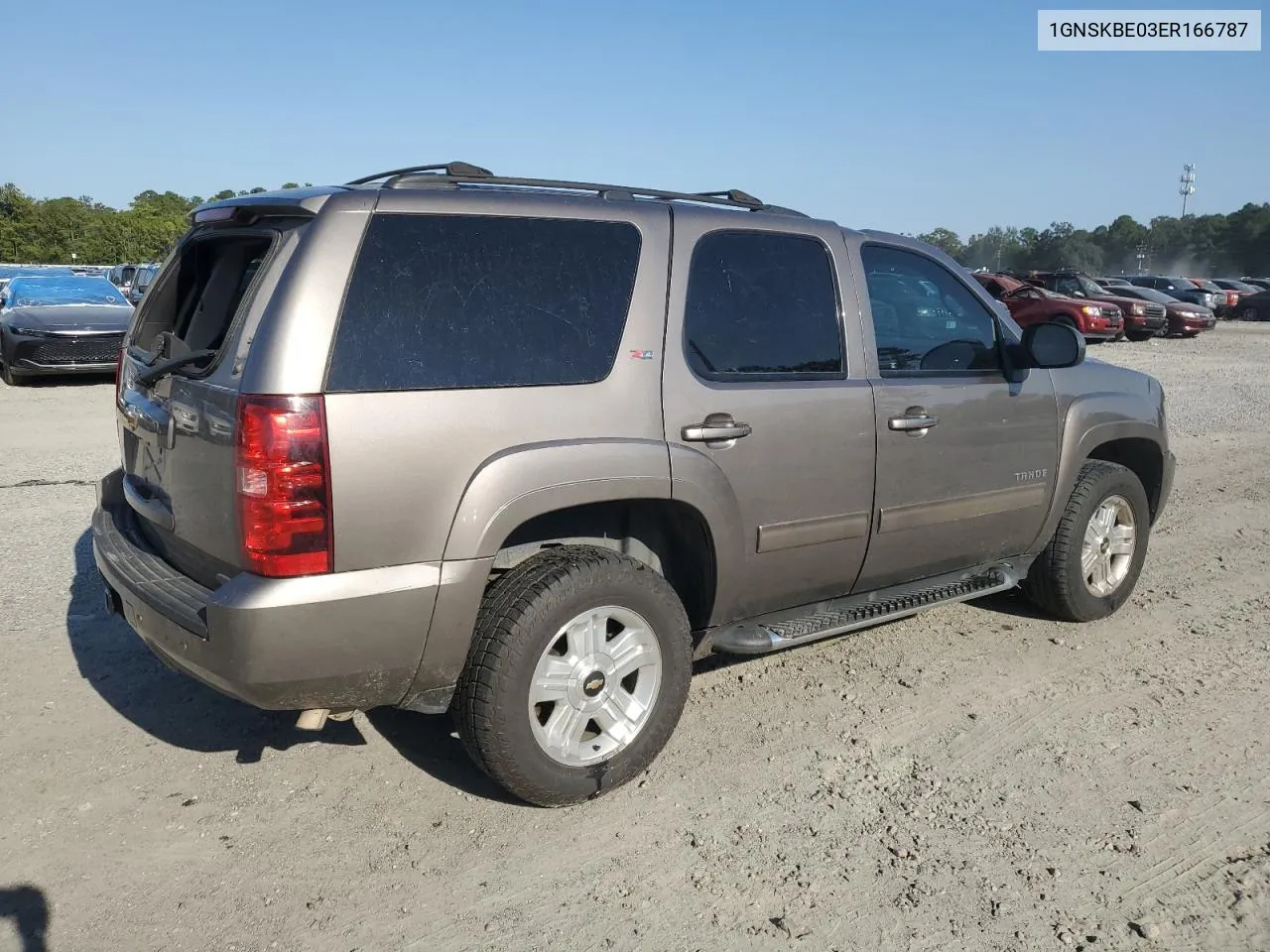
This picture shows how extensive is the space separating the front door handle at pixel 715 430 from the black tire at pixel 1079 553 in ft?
7.16

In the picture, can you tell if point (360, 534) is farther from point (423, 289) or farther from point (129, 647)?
point (129, 647)

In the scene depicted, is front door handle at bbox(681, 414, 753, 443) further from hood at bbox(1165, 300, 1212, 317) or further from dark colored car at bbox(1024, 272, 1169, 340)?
hood at bbox(1165, 300, 1212, 317)

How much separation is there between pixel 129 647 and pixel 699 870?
2910mm

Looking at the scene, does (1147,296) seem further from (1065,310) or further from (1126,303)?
(1065,310)

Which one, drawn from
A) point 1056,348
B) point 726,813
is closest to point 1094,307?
point 1056,348

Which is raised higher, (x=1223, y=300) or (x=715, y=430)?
(x=1223, y=300)

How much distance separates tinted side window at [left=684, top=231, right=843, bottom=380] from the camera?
3.61 m

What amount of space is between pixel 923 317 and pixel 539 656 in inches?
90.3

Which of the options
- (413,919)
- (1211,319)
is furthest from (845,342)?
(1211,319)

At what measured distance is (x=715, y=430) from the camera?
350 cm

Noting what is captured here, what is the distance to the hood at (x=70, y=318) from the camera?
12.8 m

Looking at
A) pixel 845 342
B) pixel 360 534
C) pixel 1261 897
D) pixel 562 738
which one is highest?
pixel 845 342

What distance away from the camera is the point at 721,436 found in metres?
3.51

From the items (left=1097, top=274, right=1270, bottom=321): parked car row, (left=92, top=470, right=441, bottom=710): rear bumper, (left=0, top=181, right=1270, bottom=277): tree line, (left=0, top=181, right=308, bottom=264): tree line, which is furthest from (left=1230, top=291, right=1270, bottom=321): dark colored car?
(left=0, top=181, right=308, bottom=264): tree line
